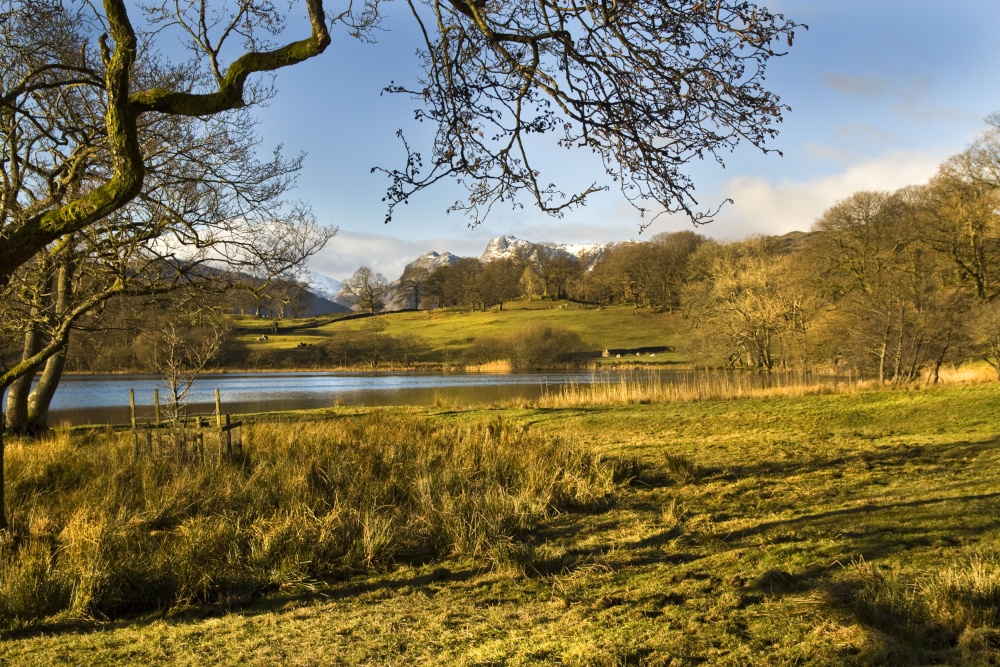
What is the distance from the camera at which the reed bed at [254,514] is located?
4625mm

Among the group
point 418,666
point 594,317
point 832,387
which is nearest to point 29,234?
point 418,666

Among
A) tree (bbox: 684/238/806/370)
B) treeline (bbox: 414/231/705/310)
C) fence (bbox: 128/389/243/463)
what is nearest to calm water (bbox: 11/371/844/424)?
tree (bbox: 684/238/806/370)

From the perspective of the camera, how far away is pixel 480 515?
5941mm

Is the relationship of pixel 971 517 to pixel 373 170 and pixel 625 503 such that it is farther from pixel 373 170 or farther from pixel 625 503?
pixel 373 170

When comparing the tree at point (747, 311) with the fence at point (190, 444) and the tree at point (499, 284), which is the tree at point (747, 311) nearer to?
the fence at point (190, 444)

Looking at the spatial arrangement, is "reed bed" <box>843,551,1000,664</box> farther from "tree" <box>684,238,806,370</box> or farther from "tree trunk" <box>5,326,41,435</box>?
"tree" <box>684,238,806,370</box>

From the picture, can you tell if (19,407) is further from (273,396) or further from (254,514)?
(273,396)

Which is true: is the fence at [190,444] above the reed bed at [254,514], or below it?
above

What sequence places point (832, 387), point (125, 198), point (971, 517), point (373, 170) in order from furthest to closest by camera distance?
1. point (832, 387)
2. point (971, 517)
3. point (373, 170)
4. point (125, 198)

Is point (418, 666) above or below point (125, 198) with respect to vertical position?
below

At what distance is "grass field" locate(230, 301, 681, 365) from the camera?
189 ft

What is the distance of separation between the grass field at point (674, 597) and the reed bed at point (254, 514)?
9.3 inches

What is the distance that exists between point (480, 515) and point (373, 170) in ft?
10.4

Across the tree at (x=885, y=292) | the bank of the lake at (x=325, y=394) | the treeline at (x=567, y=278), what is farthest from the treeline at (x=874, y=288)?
the treeline at (x=567, y=278)
